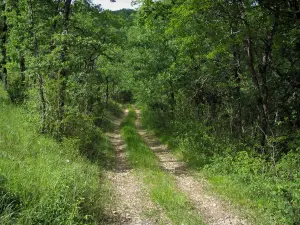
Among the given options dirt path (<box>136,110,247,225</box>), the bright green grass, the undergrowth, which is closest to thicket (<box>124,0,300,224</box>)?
the undergrowth

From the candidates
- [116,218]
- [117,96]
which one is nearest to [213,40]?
[116,218]

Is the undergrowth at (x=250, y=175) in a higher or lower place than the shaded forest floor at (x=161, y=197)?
higher

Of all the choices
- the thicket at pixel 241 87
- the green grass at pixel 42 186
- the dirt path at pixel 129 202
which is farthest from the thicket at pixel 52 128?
the thicket at pixel 241 87

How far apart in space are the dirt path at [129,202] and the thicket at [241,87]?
6.94ft

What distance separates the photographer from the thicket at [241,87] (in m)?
7.14

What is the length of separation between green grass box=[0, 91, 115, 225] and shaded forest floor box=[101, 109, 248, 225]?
23.4 inches

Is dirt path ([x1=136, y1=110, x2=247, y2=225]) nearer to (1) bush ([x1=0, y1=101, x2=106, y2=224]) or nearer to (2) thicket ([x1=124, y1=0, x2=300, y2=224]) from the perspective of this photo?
(2) thicket ([x1=124, y1=0, x2=300, y2=224])

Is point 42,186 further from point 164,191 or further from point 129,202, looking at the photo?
point 164,191

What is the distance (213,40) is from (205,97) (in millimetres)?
6924

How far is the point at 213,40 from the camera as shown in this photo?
31.6ft

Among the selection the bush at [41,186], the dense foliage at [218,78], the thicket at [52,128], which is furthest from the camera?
the dense foliage at [218,78]

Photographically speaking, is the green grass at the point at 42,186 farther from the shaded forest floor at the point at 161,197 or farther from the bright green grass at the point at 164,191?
the bright green grass at the point at 164,191

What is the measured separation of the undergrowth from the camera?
17.8 feet

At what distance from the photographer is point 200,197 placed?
7.33 meters
